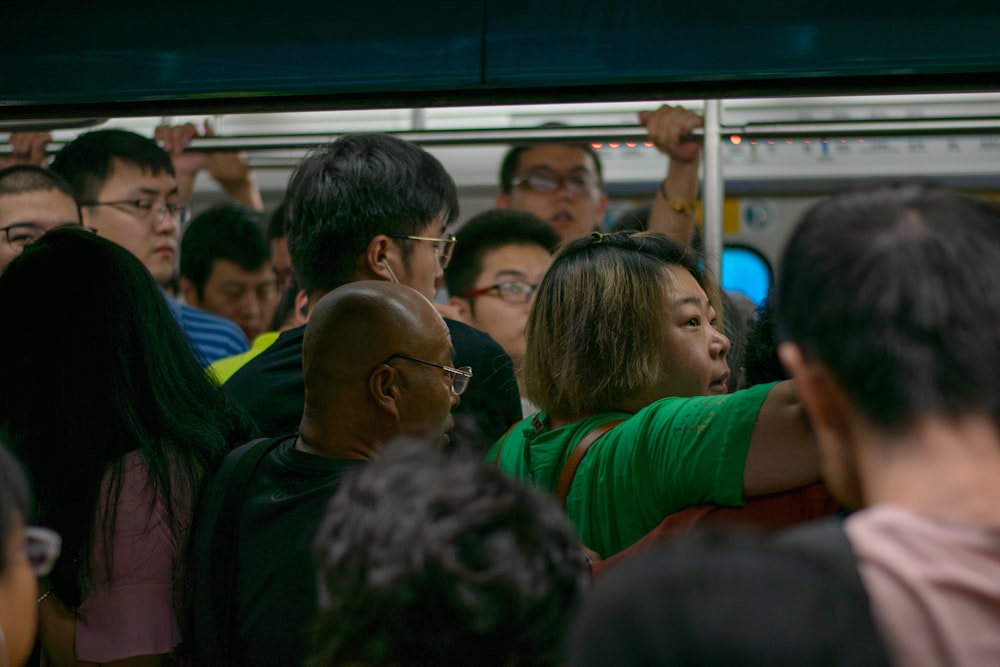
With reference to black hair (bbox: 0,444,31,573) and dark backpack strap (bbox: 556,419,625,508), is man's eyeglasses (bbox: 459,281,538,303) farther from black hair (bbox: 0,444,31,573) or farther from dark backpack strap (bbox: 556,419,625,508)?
black hair (bbox: 0,444,31,573)

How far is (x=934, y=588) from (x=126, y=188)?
3652 mm

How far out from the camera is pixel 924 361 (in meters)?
1.13

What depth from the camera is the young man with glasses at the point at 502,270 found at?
4.20 meters

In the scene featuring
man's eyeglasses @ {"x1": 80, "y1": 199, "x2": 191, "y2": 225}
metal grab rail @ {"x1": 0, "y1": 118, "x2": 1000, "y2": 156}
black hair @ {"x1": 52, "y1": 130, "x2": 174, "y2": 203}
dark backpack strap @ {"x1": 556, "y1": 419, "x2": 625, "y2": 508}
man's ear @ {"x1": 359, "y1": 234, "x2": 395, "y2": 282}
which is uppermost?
metal grab rail @ {"x1": 0, "y1": 118, "x2": 1000, "y2": 156}

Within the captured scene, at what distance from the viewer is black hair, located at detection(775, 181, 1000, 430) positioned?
1125 millimetres

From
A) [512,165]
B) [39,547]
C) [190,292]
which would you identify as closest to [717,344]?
[39,547]

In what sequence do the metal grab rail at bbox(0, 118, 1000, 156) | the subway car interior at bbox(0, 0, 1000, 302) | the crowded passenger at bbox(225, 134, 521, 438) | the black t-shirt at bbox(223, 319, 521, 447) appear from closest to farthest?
the subway car interior at bbox(0, 0, 1000, 302) → the black t-shirt at bbox(223, 319, 521, 447) → the crowded passenger at bbox(225, 134, 521, 438) → the metal grab rail at bbox(0, 118, 1000, 156)

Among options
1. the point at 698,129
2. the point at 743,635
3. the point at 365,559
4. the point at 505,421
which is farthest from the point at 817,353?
the point at 698,129

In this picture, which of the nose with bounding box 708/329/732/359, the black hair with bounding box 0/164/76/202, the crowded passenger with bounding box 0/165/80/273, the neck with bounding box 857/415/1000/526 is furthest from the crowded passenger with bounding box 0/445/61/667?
the black hair with bounding box 0/164/76/202

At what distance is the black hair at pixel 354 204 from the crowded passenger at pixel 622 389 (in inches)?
20.0

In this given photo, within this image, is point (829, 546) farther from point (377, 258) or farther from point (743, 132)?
point (743, 132)

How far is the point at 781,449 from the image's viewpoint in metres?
1.89

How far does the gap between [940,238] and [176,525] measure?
1653 mm

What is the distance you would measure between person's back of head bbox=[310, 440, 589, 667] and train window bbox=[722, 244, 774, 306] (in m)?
5.34
